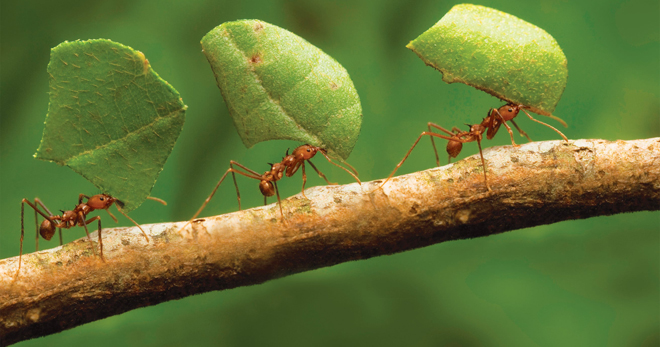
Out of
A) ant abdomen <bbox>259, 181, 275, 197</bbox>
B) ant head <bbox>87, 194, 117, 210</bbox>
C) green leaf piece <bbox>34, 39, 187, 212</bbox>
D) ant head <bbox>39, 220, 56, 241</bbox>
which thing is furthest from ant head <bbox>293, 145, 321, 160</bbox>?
ant head <bbox>39, 220, 56, 241</bbox>

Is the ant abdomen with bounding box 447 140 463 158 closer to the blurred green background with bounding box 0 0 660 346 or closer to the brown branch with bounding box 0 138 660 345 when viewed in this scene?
Answer: the brown branch with bounding box 0 138 660 345

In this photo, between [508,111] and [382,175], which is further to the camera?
[382,175]

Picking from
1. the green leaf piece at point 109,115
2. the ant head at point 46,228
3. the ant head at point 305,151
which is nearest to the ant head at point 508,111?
the ant head at point 305,151

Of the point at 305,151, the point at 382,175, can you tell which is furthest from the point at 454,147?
the point at 382,175

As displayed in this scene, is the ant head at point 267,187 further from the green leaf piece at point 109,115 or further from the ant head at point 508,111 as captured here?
the ant head at point 508,111

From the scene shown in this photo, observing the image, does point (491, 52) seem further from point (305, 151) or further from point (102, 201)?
point (102, 201)
